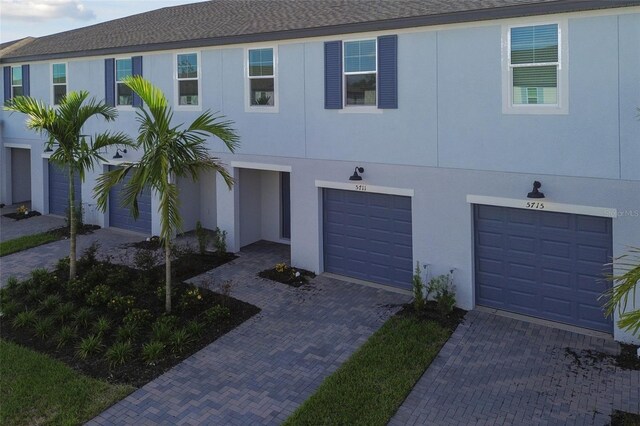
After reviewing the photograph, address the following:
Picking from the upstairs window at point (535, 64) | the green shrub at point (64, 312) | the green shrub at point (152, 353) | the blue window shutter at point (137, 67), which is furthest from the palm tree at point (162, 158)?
the blue window shutter at point (137, 67)

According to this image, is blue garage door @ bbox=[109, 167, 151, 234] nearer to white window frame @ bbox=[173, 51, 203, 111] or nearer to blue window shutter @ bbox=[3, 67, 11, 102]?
white window frame @ bbox=[173, 51, 203, 111]

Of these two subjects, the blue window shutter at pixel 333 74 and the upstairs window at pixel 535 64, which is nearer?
the upstairs window at pixel 535 64

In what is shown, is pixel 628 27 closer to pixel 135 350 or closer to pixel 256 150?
pixel 256 150

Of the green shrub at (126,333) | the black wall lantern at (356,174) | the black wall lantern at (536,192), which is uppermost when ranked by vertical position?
the black wall lantern at (356,174)

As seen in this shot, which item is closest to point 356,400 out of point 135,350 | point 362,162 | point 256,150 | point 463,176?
point 135,350

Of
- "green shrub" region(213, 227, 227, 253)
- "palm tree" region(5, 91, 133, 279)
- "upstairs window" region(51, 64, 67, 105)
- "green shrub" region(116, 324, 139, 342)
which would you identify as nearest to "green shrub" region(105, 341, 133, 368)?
"green shrub" region(116, 324, 139, 342)

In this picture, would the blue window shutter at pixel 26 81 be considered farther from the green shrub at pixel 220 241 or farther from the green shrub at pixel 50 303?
the green shrub at pixel 50 303
